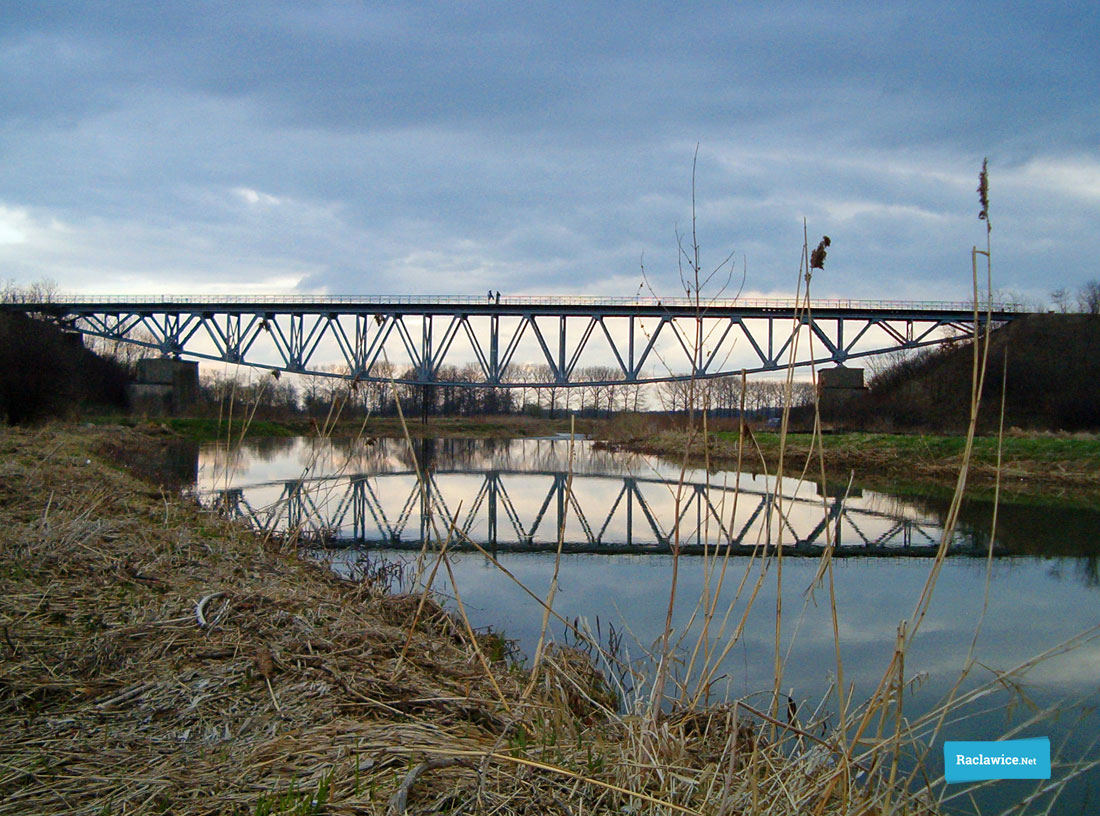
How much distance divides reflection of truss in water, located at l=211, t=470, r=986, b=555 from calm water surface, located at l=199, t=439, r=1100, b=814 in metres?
0.07

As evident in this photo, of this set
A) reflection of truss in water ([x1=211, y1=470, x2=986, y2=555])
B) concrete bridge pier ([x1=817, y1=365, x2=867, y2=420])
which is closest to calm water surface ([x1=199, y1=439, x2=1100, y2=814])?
reflection of truss in water ([x1=211, y1=470, x2=986, y2=555])

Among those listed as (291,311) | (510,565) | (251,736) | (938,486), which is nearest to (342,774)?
(251,736)

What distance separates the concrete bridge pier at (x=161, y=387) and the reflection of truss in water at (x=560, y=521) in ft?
115

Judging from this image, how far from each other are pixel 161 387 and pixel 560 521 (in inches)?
1688

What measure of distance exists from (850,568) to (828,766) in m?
6.18

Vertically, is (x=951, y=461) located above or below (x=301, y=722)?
below

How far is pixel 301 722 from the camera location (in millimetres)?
3086

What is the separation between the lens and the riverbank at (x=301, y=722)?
253 centimetres

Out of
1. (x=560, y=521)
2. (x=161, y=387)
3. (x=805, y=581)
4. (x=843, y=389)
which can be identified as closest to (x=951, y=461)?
(x=560, y=521)

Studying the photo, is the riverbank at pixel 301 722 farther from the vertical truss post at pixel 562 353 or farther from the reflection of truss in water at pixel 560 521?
the vertical truss post at pixel 562 353

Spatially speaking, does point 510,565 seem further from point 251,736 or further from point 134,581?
point 251,736

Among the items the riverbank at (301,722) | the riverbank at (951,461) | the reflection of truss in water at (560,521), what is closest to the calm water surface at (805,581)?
the reflection of truss in water at (560,521)

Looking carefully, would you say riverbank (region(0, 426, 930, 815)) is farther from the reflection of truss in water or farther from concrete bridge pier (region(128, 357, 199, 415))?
concrete bridge pier (region(128, 357, 199, 415))

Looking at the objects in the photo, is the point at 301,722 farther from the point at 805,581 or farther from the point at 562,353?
the point at 562,353
